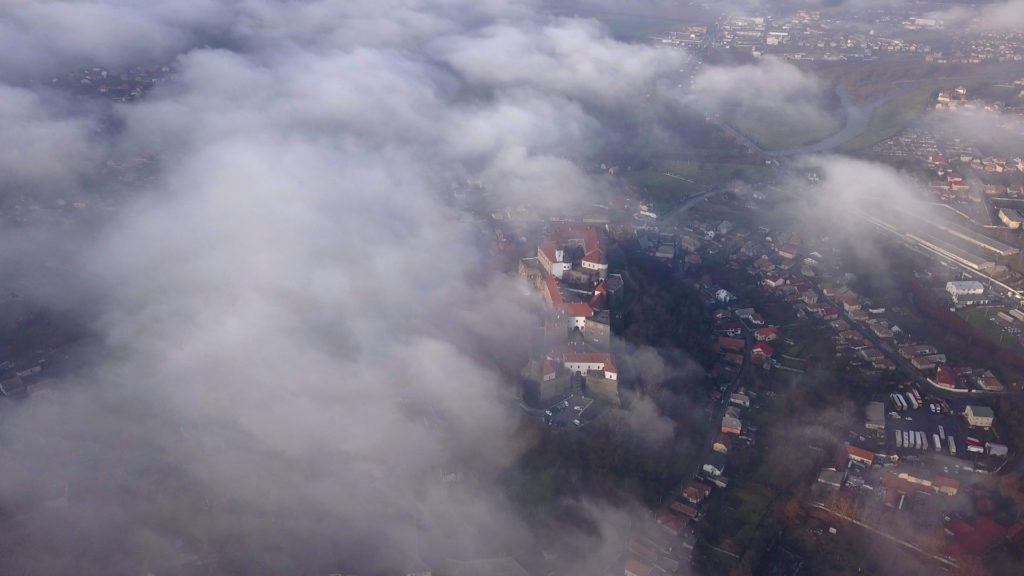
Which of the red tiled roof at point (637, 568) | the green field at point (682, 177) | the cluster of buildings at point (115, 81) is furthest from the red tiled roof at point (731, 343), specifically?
the cluster of buildings at point (115, 81)

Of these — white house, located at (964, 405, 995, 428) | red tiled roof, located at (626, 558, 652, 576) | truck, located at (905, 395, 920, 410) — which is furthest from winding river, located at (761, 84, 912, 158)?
red tiled roof, located at (626, 558, 652, 576)

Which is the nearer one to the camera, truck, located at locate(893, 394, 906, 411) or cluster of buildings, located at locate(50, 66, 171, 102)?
truck, located at locate(893, 394, 906, 411)

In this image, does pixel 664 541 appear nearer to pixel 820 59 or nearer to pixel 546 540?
pixel 546 540

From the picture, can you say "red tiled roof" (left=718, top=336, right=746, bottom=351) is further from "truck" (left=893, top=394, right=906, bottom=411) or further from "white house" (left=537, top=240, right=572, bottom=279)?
"white house" (left=537, top=240, right=572, bottom=279)

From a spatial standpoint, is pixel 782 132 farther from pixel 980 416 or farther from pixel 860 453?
pixel 860 453

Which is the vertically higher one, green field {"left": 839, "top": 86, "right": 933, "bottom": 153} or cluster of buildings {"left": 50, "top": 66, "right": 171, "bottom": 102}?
green field {"left": 839, "top": 86, "right": 933, "bottom": 153}

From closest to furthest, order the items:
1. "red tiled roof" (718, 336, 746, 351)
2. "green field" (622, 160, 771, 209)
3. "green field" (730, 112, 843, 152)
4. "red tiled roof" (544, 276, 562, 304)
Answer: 1. "red tiled roof" (544, 276, 562, 304)
2. "red tiled roof" (718, 336, 746, 351)
3. "green field" (622, 160, 771, 209)
4. "green field" (730, 112, 843, 152)

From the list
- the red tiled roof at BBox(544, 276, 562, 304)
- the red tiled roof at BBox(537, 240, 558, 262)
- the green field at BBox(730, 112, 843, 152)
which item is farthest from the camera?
the green field at BBox(730, 112, 843, 152)

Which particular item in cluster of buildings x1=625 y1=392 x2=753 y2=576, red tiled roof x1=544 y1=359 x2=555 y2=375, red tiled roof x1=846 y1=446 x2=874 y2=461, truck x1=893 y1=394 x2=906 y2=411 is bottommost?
cluster of buildings x1=625 y1=392 x2=753 y2=576
